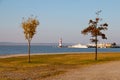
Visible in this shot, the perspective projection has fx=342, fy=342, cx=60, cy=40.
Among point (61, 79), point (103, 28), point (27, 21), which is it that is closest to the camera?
point (61, 79)

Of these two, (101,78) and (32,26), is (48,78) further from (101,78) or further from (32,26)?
(32,26)

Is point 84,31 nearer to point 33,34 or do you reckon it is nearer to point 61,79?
point 33,34

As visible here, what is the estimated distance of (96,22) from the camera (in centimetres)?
5025

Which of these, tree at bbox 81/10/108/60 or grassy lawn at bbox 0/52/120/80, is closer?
grassy lawn at bbox 0/52/120/80

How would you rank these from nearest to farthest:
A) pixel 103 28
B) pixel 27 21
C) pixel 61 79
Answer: pixel 61 79
pixel 27 21
pixel 103 28

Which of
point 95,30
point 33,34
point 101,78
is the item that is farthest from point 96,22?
point 101,78

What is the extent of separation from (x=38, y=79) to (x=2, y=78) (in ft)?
8.80

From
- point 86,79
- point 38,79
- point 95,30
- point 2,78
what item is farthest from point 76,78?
point 95,30

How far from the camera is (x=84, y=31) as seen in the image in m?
50.6

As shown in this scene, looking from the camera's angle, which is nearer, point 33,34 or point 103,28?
point 33,34

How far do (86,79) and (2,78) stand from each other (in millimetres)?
6034

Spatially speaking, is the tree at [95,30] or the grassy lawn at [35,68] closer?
the grassy lawn at [35,68]

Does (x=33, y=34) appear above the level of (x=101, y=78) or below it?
above

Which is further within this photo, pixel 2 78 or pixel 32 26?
pixel 32 26
